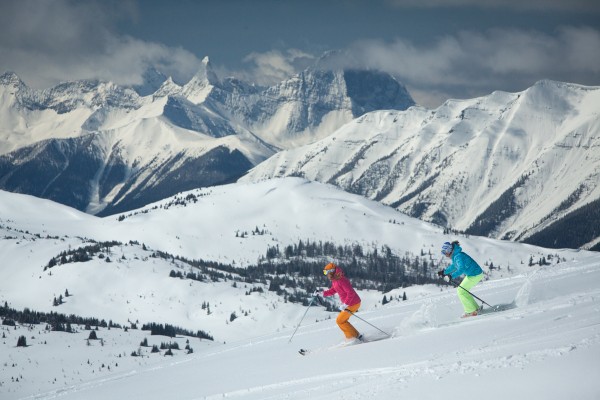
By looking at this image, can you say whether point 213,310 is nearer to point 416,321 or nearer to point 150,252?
point 150,252

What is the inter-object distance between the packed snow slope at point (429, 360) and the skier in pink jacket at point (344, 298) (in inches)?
33.6

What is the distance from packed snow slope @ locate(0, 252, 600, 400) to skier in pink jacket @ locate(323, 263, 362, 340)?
2.80 feet

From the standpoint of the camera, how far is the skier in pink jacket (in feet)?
93.0

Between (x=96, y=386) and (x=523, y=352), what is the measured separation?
23.7m

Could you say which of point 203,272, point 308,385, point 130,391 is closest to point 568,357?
point 308,385

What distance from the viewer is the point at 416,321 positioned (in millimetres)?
27953

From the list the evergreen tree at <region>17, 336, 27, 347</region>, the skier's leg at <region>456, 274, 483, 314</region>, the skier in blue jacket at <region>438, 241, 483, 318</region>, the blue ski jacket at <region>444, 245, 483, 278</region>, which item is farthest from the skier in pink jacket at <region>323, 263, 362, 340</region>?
the evergreen tree at <region>17, 336, 27, 347</region>

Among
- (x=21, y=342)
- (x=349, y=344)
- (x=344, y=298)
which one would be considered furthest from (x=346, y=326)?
(x=21, y=342)

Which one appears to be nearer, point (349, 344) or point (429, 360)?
point (429, 360)

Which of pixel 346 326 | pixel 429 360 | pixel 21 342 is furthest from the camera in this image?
pixel 21 342

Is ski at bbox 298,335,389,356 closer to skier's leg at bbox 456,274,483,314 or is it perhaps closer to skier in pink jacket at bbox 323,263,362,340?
skier in pink jacket at bbox 323,263,362,340

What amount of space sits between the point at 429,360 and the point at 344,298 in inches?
334

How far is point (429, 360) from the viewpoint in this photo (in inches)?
808

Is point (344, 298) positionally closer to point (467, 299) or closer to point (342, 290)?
point (342, 290)
